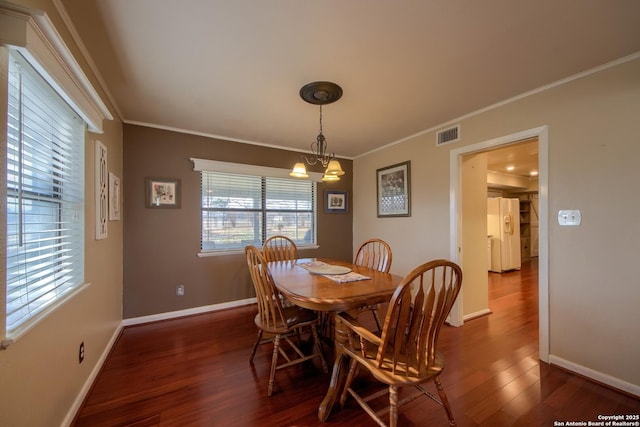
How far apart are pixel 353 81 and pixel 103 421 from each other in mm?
2846

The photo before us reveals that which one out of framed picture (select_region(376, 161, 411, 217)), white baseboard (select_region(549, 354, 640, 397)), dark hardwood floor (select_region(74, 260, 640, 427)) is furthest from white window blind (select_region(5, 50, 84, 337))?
white baseboard (select_region(549, 354, 640, 397))

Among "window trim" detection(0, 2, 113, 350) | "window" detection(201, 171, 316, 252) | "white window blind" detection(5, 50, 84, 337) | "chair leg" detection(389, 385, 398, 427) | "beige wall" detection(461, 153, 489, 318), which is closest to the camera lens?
"window trim" detection(0, 2, 113, 350)

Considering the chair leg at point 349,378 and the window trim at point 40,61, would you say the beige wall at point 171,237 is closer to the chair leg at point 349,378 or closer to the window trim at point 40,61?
the window trim at point 40,61

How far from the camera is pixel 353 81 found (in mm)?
2016

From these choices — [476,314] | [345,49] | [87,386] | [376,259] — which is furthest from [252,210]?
[476,314]

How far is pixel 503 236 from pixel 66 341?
7.02 m

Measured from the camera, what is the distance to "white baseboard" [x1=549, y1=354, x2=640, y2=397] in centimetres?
169

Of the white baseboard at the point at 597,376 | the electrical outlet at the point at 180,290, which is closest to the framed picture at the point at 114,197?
the electrical outlet at the point at 180,290

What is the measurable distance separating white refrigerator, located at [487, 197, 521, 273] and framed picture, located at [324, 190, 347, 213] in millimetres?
3743

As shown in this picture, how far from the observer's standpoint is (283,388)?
5.89 ft

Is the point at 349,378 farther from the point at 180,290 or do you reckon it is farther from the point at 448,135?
the point at 448,135

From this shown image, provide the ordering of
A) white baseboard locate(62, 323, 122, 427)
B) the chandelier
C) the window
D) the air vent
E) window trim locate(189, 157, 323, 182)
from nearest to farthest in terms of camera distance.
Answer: white baseboard locate(62, 323, 122, 427) < the chandelier < the air vent < window trim locate(189, 157, 323, 182) < the window

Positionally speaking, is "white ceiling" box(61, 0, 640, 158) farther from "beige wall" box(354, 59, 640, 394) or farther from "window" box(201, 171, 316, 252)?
"window" box(201, 171, 316, 252)

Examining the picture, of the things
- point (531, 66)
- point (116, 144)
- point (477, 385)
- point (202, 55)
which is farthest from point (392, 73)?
point (116, 144)
